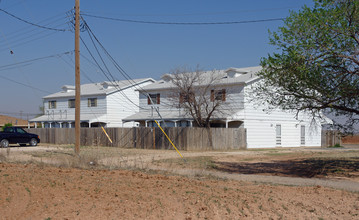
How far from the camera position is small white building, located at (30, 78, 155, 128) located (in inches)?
1816

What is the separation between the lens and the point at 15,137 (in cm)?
3431

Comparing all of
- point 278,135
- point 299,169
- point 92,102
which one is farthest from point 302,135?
point 299,169

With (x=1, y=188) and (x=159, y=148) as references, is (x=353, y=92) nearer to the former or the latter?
(x=1, y=188)

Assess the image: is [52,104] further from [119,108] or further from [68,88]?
[119,108]

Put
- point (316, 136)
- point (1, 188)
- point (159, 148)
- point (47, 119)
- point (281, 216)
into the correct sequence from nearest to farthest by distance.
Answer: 1. point (281, 216)
2. point (1, 188)
3. point (159, 148)
4. point (316, 136)
5. point (47, 119)

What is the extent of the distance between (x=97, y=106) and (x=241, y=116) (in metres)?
18.3

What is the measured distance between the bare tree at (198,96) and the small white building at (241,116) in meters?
0.42

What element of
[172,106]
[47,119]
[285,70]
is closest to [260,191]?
[285,70]

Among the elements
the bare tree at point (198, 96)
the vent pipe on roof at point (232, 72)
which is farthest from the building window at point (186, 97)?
the vent pipe on roof at point (232, 72)

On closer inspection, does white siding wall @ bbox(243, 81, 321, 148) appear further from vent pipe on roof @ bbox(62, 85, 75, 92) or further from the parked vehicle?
vent pipe on roof @ bbox(62, 85, 75, 92)

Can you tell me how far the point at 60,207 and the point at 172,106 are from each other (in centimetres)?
Result: 2770

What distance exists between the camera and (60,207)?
9.10m

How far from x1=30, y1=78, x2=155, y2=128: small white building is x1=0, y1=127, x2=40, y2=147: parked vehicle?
8.94 m

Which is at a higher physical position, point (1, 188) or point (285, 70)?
point (285, 70)
